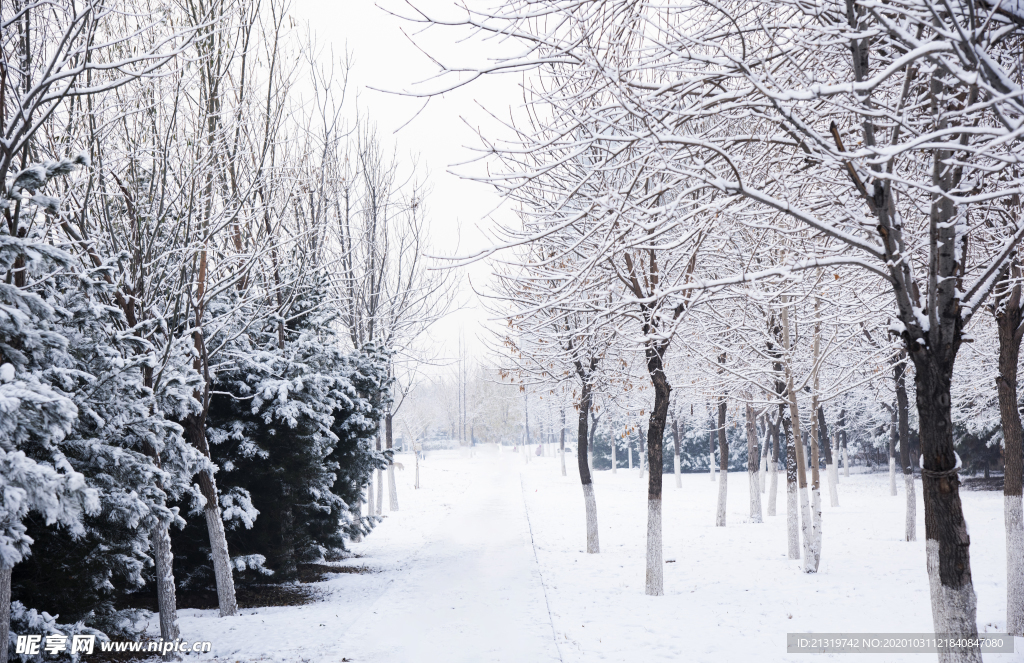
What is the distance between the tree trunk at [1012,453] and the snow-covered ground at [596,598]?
520 mm

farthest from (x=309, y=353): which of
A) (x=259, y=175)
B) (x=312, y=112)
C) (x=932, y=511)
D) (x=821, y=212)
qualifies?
(x=932, y=511)

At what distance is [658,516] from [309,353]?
6.76m

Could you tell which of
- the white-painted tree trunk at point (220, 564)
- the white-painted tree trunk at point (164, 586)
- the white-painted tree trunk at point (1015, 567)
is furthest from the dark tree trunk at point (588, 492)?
the white-painted tree trunk at point (164, 586)

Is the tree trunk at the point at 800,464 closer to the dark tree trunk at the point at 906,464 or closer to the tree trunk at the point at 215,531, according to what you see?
the dark tree trunk at the point at 906,464

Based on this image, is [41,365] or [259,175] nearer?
[41,365]

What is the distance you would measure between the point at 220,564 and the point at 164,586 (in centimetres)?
159

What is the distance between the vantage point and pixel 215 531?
909 centimetres

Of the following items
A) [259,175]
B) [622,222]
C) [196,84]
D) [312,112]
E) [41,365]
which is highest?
[312,112]

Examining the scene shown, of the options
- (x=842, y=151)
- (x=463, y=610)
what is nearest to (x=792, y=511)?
(x=463, y=610)

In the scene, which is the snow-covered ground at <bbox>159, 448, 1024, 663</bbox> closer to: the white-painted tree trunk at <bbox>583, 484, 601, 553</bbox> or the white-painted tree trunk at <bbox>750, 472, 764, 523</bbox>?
the white-painted tree trunk at <bbox>583, 484, 601, 553</bbox>

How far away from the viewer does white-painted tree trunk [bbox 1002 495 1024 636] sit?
7.35 metres

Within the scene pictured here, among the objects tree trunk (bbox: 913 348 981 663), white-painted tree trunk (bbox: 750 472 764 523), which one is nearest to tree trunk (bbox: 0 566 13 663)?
tree trunk (bbox: 913 348 981 663)

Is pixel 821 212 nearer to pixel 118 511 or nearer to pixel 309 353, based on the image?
pixel 118 511

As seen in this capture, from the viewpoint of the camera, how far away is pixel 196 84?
945cm
